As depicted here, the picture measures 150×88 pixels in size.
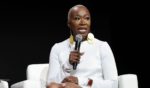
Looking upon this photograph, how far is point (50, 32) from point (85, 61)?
1.43 m

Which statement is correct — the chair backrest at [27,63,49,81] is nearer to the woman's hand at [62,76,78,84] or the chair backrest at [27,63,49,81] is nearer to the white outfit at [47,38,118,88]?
the white outfit at [47,38,118,88]

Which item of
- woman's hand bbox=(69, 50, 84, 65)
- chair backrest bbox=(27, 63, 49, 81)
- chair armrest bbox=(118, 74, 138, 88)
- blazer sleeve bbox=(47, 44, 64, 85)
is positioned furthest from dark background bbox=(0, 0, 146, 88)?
woman's hand bbox=(69, 50, 84, 65)

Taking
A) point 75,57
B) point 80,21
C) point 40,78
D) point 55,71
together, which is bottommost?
point 40,78

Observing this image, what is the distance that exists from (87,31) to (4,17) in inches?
59.4

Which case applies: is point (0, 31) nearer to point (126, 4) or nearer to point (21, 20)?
point (21, 20)

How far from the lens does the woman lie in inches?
99.6

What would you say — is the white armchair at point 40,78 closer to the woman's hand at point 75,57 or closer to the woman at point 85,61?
the woman at point 85,61

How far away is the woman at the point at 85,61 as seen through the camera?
2529 millimetres

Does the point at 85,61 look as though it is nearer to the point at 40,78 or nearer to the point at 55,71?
the point at 55,71

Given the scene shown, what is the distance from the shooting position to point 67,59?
2.61m

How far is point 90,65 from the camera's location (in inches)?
101

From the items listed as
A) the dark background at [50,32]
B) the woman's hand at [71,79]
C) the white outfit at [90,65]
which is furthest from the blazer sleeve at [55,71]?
the dark background at [50,32]

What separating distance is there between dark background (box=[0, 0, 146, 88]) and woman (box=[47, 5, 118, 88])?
120 cm

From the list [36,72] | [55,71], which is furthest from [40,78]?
[55,71]
